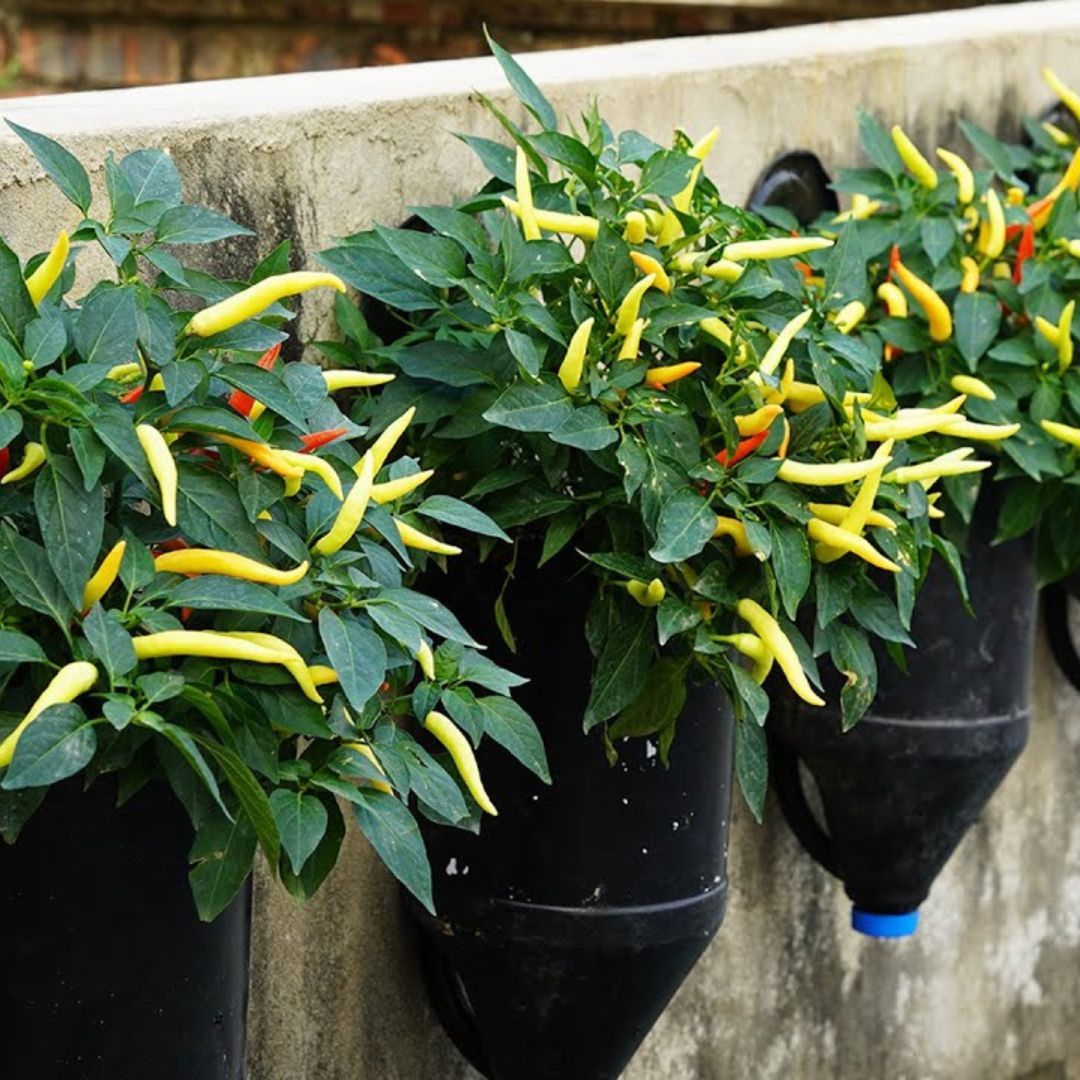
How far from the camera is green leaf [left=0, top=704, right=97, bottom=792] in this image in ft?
5.08

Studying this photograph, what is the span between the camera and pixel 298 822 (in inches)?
69.7

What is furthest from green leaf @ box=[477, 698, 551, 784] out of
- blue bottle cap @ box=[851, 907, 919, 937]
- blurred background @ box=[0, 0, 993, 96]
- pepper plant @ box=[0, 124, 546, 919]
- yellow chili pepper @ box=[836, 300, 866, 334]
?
blurred background @ box=[0, 0, 993, 96]

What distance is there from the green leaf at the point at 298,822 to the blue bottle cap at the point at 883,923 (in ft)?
5.19

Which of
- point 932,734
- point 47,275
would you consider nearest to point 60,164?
point 47,275

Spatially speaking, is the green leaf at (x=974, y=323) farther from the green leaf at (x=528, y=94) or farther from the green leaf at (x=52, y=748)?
the green leaf at (x=52, y=748)

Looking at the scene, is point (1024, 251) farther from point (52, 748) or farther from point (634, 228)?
point (52, 748)

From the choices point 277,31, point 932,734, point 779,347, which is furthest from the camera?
point 277,31

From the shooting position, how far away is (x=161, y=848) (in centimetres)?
181

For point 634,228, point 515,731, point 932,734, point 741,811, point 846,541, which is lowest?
point 741,811

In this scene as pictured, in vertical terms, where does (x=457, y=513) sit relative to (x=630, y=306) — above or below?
below

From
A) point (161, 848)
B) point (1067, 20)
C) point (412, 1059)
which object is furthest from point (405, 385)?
point (1067, 20)

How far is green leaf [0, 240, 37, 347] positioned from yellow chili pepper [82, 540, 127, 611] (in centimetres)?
19

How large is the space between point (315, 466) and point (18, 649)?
32cm

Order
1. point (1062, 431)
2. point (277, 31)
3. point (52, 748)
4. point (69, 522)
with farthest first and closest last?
point (277, 31)
point (1062, 431)
point (69, 522)
point (52, 748)
